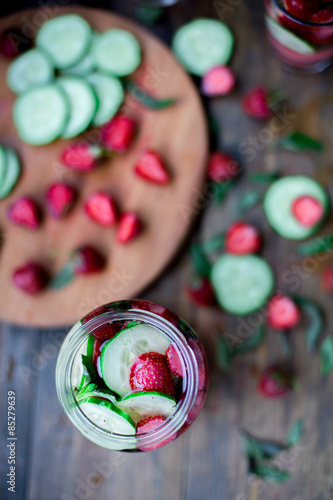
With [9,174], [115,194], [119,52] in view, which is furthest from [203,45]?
[9,174]

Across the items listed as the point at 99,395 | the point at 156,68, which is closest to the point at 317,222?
the point at 156,68

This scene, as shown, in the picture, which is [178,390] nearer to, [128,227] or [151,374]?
[151,374]

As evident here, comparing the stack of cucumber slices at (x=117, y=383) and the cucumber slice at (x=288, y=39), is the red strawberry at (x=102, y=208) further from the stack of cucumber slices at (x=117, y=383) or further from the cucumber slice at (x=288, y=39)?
the cucumber slice at (x=288, y=39)

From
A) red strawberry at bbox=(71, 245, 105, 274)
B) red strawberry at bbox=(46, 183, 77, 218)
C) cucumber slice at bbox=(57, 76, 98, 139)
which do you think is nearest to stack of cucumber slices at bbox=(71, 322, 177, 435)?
red strawberry at bbox=(71, 245, 105, 274)

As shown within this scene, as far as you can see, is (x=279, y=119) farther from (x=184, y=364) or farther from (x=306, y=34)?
(x=184, y=364)

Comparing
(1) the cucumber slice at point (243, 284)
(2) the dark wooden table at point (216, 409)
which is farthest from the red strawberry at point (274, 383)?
(1) the cucumber slice at point (243, 284)

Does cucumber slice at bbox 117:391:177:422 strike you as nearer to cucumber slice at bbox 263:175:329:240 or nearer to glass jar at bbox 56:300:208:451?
glass jar at bbox 56:300:208:451

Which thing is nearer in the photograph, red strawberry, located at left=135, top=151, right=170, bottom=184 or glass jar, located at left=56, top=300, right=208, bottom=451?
glass jar, located at left=56, top=300, right=208, bottom=451
